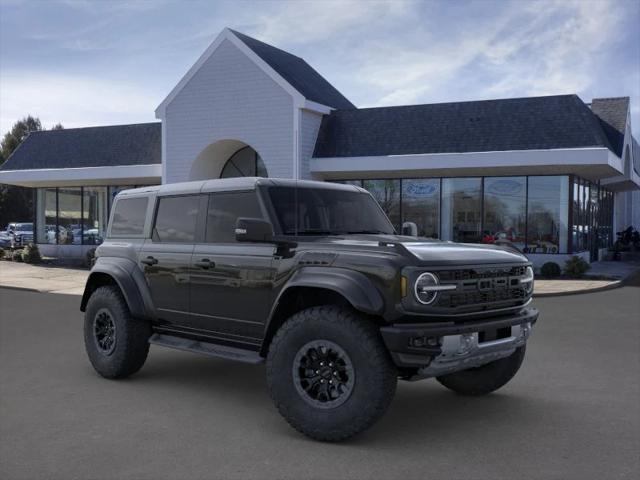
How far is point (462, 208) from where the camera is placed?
2289 cm

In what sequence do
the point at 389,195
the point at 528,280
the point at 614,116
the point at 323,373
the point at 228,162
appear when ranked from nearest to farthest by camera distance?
the point at 323,373 < the point at 528,280 < the point at 389,195 < the point at 228,162 < the point at 614,116

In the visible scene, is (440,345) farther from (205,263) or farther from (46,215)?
(46,215)

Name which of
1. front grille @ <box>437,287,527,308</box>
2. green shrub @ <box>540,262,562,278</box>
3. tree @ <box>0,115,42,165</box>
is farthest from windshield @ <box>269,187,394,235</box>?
tree @ <box>0,115,42,165</box>

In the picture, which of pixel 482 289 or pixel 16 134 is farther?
pixel 16 134

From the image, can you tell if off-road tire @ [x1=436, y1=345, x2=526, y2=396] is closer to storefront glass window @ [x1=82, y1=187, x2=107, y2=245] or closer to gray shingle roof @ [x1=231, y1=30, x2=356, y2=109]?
gray shingle roof @ [x1=231, y1=30, x2=356, y2=109]

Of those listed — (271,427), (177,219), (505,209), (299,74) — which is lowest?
(271,427)

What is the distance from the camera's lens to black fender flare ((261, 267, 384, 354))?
15.9 ft

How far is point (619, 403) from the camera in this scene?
6.15 metres

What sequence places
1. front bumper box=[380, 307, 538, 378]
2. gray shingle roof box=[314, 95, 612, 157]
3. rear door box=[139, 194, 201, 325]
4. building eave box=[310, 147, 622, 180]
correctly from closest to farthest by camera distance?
front bumper box=[380, 307, 538, 378] → rear door box=[139, 194, 201, 325] → building eave box=[310, 147, 622, 180] → gray shingle roof box=[314, 95, 612, 157]

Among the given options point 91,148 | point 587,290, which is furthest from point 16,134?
point 587,290

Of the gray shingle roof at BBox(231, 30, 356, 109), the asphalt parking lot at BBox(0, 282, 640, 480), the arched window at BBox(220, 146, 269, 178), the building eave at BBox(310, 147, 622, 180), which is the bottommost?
the asphalt parking lot at BBox(0, 282, 640, 480)

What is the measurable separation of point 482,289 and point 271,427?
208 centimetres

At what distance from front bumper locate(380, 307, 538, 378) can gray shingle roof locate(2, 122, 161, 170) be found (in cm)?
→ 2225

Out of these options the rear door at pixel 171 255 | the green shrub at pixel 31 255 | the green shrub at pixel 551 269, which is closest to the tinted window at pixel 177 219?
the rear door at pixel 171 255
